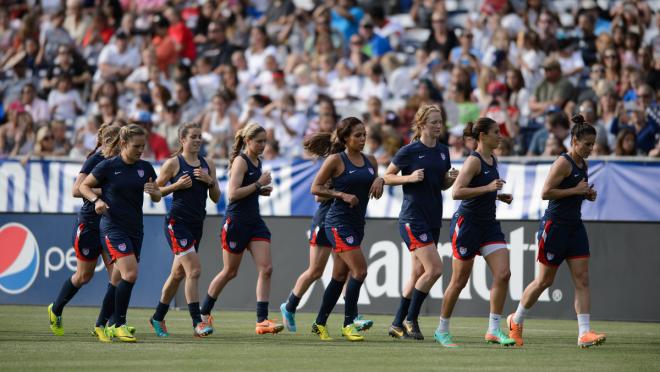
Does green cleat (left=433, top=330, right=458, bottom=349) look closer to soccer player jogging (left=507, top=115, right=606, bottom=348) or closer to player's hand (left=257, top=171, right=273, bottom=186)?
soccer player jogging (left=507, top=115, right=606, bottom=348)

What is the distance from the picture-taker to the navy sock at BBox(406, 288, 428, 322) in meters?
12.5

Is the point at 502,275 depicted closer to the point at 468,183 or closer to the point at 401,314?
the point at 468,183

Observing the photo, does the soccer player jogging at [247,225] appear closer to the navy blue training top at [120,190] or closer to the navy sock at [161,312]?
the navy sock at [161,312]

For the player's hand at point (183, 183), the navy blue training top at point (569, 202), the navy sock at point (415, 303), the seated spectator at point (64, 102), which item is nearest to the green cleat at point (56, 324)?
the player's hand at point (183, 183)

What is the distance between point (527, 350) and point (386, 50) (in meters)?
12.3

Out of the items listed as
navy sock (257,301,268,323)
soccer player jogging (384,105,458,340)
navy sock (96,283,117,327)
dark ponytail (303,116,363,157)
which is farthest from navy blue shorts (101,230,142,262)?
soccer player jogging (384,105,458,340)

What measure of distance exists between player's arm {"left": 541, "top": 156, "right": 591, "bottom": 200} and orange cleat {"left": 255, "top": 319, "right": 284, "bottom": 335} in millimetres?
3334

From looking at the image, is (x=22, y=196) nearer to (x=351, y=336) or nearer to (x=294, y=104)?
(x=294, y=104)

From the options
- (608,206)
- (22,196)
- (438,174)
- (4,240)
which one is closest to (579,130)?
(438,174)

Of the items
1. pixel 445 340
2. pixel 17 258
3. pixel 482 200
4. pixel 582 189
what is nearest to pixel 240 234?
pixel 445 340

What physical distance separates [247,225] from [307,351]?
8.12 ft

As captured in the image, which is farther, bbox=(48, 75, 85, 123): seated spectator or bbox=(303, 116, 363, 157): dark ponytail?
bbox=(48, 75, 85, 123): seated spectator

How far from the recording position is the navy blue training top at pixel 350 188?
12.5 meters

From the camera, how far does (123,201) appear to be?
40.6ft
